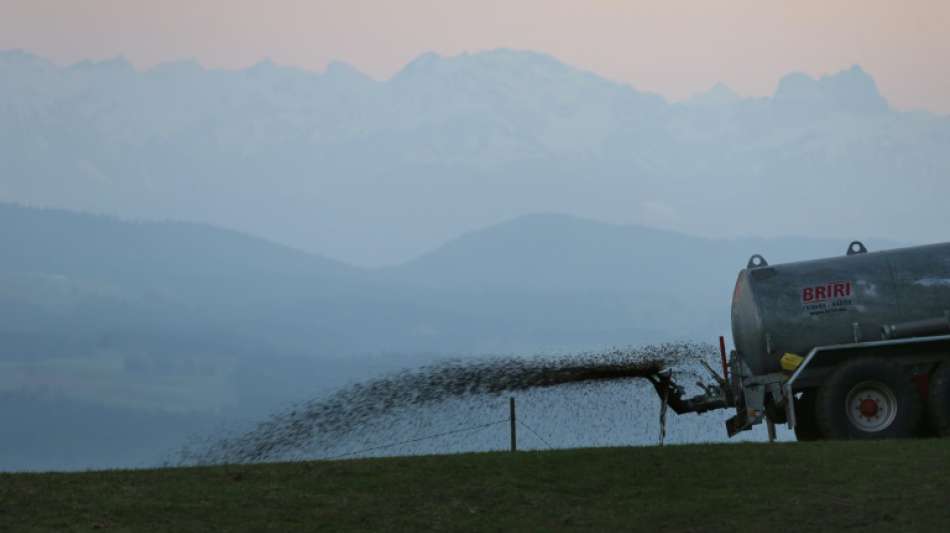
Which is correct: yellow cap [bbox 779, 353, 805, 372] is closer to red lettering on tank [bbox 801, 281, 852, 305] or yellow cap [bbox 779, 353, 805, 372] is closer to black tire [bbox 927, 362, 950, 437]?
red lettering on tank [bbox 801, 281, 852, 305]

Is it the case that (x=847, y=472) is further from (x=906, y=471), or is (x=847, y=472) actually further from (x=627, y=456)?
(x=627, y=456)

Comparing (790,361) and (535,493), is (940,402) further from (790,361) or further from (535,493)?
(535,493)

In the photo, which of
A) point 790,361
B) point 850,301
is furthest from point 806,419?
point 850,301

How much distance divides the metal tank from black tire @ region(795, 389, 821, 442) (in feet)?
3.75

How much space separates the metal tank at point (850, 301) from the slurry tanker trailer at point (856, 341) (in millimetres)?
20

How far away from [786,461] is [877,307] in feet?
17.8

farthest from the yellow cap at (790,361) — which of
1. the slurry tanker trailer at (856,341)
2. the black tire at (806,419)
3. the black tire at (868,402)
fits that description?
the black tire at (806,419)

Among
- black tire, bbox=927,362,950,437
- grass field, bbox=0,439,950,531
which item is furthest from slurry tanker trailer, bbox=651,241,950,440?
grass field, bbox=0,439,950,531

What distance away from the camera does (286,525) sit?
1878 cm

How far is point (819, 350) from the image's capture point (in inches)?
1029

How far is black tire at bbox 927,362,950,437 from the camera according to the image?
1002 inches

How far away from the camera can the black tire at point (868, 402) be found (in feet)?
84.2

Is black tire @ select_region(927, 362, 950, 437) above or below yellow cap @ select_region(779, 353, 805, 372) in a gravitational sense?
below

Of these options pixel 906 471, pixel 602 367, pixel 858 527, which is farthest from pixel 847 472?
pixel 602 367
